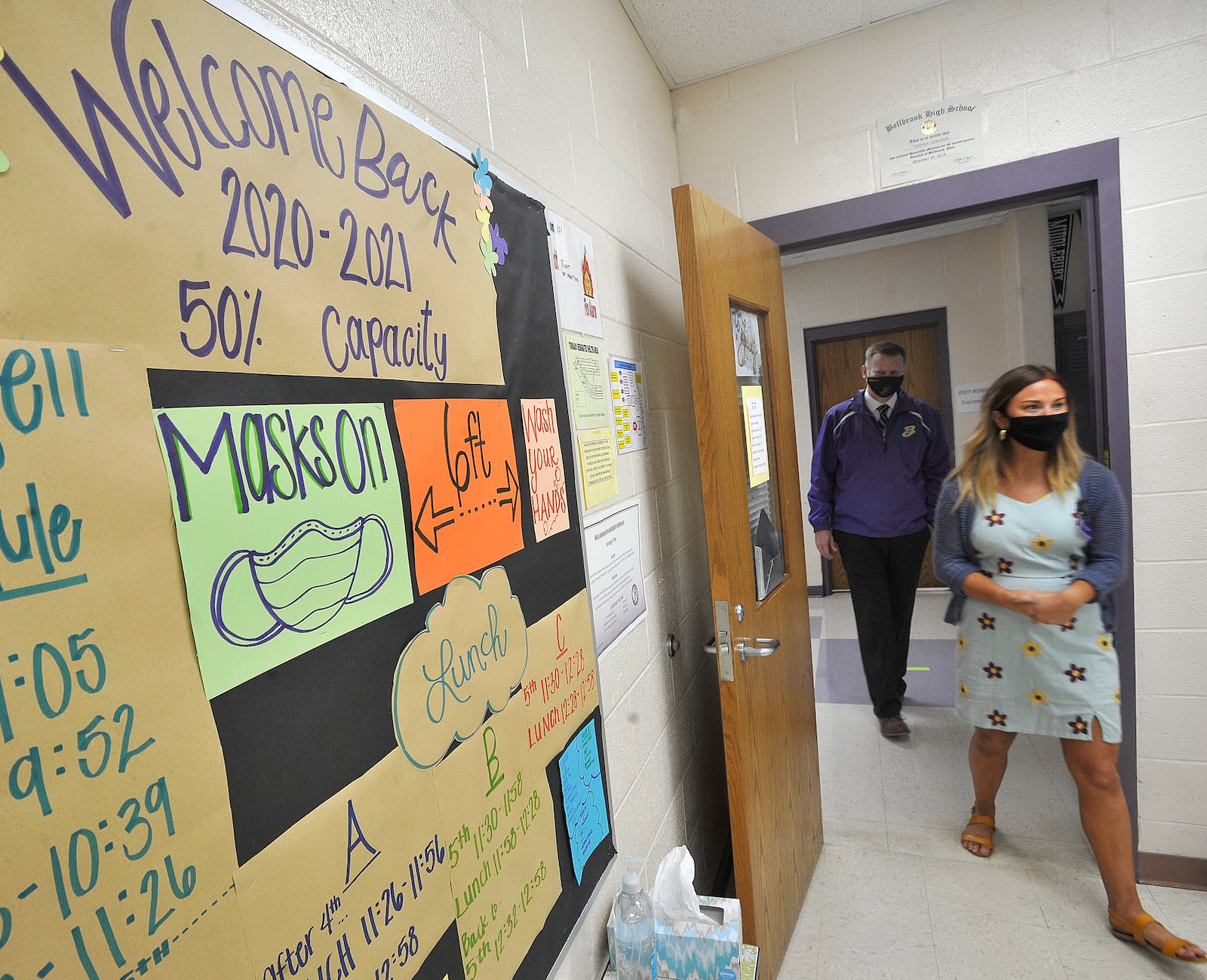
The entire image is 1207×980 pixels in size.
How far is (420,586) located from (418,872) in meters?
0.29

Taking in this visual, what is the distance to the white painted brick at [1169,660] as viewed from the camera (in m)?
1.85

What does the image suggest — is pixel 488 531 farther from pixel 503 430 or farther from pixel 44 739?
pixel 44 739

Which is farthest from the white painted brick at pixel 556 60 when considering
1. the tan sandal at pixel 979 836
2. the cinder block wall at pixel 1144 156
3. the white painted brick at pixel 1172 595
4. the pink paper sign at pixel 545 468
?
the tan sandal at pixel 979 836

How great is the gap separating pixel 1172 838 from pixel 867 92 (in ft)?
7.78

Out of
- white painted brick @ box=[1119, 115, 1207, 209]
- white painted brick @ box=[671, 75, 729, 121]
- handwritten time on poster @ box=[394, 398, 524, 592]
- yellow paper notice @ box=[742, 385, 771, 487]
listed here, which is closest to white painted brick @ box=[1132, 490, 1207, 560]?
white painted brick @ box=[1119, 115, 1207, 209]

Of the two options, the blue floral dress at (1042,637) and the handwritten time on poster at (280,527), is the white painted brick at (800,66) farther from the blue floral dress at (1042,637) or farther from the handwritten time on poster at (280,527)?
the handwritten time on poster at (280,527)

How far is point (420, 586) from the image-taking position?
2.36ft

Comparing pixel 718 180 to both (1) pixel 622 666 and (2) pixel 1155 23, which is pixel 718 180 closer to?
(2) pixel 1155 23

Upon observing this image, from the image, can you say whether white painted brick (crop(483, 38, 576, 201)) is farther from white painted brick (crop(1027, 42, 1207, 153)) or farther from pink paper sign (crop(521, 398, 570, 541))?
white painted brick (crop(1027, 42, 1207, 153))

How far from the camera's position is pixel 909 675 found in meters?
3.58

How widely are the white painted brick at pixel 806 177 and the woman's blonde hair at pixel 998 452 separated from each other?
2.41 ft

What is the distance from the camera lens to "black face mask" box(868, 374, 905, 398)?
2762 millimetres

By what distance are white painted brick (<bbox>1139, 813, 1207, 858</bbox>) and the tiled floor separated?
0.11m

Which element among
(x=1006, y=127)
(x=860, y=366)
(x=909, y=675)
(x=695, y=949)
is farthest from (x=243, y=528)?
(x=860, y=366)
